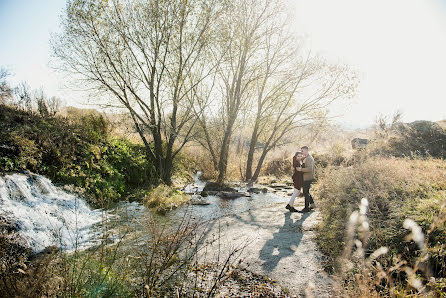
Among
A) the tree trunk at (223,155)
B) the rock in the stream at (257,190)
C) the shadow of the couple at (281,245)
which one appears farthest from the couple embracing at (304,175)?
the tree trunk at (223,155)

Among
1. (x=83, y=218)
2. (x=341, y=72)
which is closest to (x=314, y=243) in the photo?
(x=83, y=218)

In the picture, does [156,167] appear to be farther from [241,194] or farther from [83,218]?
[83,218]

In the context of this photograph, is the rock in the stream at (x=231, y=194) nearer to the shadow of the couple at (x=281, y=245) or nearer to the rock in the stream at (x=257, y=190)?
the rock in the stream at (x=257, y=190)

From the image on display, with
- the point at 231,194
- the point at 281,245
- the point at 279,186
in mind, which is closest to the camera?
the point at 281,245

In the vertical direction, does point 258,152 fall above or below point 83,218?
above

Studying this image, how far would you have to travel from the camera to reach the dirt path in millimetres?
4191

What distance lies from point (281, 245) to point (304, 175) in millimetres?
3541

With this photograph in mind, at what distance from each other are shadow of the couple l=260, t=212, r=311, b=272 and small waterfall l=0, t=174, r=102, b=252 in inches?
140

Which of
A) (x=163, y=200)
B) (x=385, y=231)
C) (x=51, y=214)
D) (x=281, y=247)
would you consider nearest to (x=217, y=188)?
(x=163, y=200)

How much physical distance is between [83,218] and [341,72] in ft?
45.0

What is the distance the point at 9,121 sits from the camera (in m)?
9.42

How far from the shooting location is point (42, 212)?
659 centimetres

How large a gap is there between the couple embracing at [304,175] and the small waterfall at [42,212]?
6101 millimetres

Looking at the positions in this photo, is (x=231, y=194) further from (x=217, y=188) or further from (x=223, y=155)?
(x=223, y=155)
